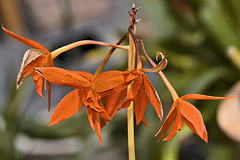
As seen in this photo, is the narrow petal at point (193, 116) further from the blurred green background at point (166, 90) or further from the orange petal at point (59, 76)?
the blurred green background at point (166, 90)

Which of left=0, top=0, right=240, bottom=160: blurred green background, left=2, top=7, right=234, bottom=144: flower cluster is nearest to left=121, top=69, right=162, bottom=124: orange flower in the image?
left=2, top=7, right=234, bottom=144: flower cluster

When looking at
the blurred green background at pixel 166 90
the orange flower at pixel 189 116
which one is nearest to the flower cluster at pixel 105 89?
the orange flower at pixel 189 116

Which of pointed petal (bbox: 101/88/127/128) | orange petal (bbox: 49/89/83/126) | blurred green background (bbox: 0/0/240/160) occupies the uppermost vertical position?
orange petal (bbox: 49/89/83/126)

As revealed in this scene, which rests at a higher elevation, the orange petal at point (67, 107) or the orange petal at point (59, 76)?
the orange petal at point (59, 76)

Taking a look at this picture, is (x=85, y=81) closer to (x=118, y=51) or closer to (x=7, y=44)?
(x=118, y=51)

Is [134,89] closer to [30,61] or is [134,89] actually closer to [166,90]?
[30,61]

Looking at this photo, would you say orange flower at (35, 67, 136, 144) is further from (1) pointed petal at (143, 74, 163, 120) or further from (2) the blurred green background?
(2) the blurred green background

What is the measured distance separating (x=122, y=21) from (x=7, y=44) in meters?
0.82

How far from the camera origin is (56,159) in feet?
3.55

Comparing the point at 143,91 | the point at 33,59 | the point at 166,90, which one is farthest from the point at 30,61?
the point at 166,90

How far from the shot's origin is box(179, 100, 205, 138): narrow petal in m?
0.27

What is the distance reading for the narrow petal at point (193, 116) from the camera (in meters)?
0.27

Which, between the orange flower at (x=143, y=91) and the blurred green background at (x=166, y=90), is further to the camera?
the blurred green background at (x=166, y=90)

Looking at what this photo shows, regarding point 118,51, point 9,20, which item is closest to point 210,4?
point 118,51
